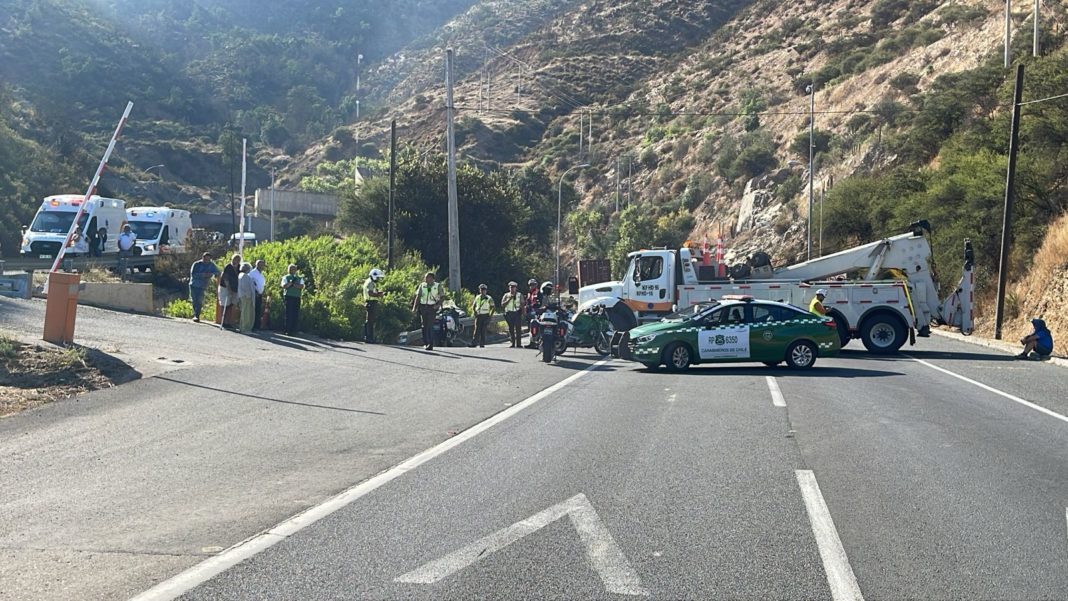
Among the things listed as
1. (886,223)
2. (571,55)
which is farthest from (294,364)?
(571,55)

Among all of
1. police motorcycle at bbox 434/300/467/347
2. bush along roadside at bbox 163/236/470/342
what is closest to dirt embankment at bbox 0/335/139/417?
bush along roadside at bbox 163/236/470/342

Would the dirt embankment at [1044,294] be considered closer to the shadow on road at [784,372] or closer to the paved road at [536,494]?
the shadow on road at [784,372]

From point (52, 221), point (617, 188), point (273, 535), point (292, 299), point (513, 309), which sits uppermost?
point (617, 188)

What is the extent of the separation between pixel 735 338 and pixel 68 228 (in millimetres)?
32412

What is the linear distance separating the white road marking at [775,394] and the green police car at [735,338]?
184 centimetres

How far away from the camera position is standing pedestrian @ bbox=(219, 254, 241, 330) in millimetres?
23547

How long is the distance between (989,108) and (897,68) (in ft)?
80.2

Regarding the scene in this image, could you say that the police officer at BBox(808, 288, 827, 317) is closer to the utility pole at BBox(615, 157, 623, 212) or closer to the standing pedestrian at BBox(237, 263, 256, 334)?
the standing pedestrian at BBox(237, 263, 256, 334)

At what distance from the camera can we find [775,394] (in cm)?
1605

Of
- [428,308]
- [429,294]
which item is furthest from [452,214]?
[428,308]

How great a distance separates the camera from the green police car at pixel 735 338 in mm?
20391

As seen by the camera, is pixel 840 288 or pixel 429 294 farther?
pixel 840 288

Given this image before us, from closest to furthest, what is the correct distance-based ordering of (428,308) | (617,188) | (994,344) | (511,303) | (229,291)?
(229,291), (428,308), (511,303), (994,344), (617,188)

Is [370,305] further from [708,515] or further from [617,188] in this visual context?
[617,188]
